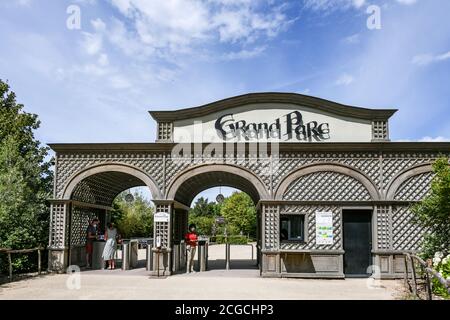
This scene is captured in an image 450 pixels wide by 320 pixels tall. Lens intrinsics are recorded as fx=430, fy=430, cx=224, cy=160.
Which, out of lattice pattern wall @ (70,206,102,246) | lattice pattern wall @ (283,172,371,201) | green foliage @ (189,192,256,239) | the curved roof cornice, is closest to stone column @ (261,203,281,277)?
lattice pattern wall @ (283,172,371,201)

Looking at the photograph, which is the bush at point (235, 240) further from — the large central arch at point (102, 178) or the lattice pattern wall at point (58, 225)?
the lattice pattern wall at point (58, 225)

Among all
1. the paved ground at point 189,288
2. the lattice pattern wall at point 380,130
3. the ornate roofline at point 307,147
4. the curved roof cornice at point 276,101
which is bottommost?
the paved ground at point 189,288

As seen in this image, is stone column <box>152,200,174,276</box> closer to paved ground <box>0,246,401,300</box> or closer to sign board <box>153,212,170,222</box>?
sign board <box>153,212,170,222</box>

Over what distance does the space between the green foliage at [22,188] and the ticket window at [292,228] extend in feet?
23.7

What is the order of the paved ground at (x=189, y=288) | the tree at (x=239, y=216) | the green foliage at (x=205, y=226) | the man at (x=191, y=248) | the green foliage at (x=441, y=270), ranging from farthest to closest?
the tree at (x=239, y=216) → the green foliage at (x=205, y=226) → the man at (x=191, y=248) → the paved ground at (x=189, y=288) → the green foliage at (x=441, y=270)

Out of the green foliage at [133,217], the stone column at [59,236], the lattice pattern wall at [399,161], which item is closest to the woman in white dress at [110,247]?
the stone column at [59,236]

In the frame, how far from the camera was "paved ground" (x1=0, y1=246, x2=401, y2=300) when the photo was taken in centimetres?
896

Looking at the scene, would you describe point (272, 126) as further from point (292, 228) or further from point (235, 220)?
→ point (235, 220)

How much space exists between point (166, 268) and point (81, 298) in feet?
13.1

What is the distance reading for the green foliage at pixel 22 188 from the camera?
39.3 feet

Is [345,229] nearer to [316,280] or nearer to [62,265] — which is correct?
[316,280]

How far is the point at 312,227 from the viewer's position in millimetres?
12281

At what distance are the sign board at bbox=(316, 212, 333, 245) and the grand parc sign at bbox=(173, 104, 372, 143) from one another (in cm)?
226

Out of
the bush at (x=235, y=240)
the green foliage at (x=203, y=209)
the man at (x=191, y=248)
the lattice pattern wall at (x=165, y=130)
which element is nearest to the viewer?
the lattice pattern wall at (x=165, y=130)
